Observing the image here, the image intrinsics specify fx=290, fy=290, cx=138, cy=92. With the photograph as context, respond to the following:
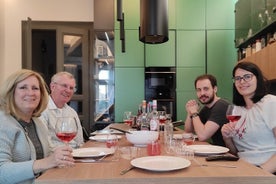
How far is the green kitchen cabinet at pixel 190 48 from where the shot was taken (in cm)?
450

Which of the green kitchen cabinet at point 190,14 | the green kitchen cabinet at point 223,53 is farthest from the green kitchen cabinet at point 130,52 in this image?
the green kitchen cabinet at point 223,53

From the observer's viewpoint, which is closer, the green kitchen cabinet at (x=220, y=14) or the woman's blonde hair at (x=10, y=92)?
the woman's blonde hair at (x=10, y=92)

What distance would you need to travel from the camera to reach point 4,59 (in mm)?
4805

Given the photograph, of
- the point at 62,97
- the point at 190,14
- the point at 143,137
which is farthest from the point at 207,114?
the point at 190,14

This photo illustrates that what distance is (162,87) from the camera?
450cm

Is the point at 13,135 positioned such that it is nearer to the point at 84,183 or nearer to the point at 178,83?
the point at 84,183

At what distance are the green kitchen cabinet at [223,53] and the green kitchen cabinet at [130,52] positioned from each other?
108 centimetres

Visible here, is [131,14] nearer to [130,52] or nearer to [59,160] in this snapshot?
[130,52]

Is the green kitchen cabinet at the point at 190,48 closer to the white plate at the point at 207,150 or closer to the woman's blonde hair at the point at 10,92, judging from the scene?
the white plate at the point at 207,150

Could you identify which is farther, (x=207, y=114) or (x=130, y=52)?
(x=130, y=52)

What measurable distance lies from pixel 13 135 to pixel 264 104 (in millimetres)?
1498

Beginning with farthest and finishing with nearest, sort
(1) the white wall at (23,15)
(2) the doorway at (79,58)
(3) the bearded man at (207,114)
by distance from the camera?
1. (1) the white wall at (23,15)
2. (2) the doorway at (79,58)
3. (3) the bearded man at (207,114)

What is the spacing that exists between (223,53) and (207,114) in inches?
82.4

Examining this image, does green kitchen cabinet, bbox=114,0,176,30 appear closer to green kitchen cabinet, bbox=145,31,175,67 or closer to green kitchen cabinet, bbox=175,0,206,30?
green kitchen cabinet, bbox=145,31,175,67
